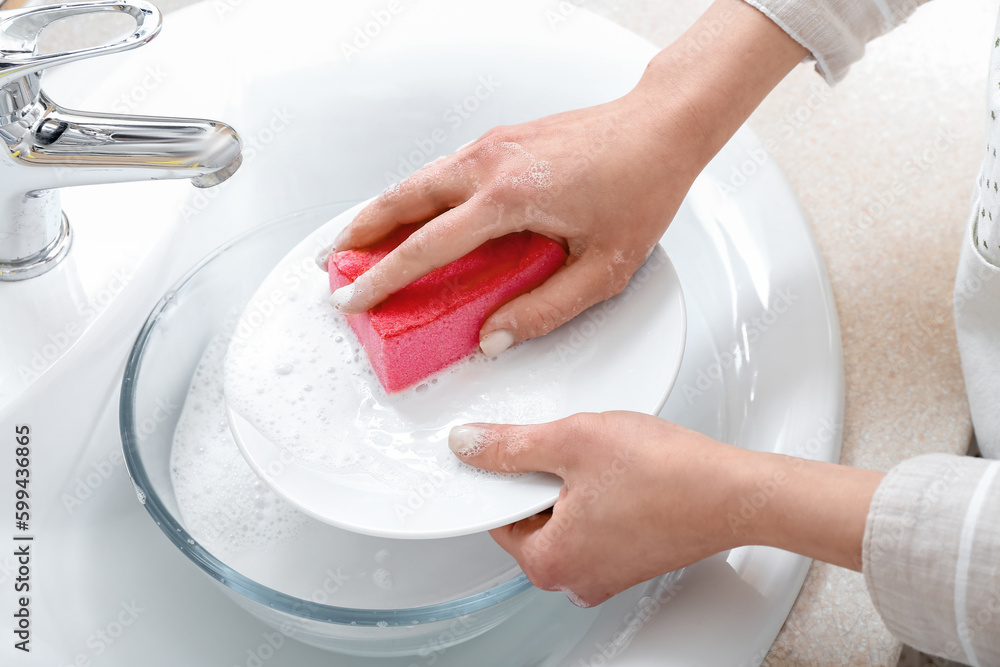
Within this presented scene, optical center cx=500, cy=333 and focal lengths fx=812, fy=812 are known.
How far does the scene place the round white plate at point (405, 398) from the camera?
1.82ft

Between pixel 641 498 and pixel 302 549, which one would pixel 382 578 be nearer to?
pixel 302 549

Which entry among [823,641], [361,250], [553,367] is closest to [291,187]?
[361,250]

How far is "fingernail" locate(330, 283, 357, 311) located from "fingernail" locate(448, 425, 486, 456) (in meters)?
0.13

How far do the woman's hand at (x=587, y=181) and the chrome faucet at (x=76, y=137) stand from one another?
0.14m

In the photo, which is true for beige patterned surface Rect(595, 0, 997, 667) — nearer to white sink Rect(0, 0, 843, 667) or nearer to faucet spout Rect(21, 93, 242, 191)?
white sink Rect(0, 0, 843, 667)

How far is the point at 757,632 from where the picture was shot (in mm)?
549

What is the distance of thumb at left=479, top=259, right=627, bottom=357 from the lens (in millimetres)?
630

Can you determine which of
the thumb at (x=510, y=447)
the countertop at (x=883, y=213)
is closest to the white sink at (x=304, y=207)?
the countertop at (x=883, y=213)

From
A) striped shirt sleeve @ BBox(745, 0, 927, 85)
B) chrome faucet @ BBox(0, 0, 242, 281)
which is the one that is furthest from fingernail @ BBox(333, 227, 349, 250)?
striped shirt sleeve @ BBox(745, 0, 927, 85)

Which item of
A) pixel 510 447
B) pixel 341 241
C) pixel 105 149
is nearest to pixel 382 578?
pixel 510 447

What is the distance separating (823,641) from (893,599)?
4.3 inches

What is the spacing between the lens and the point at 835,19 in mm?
663

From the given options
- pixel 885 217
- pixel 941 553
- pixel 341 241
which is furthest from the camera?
pixel 885 217

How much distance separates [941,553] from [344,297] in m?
0.42
